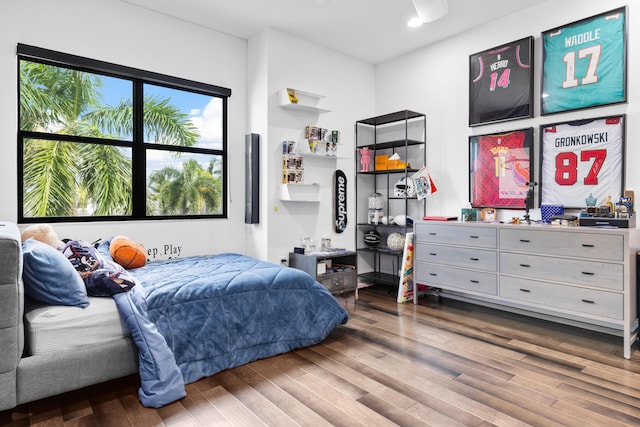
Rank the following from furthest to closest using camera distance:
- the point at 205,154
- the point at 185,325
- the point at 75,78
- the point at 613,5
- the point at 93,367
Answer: the point at 205,154
the point at 75,78
the point at 613,5
the point at 185,325
the point at 93,367

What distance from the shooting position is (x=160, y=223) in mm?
3830

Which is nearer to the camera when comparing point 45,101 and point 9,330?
point 9,330

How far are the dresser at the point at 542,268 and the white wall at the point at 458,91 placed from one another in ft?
1.88

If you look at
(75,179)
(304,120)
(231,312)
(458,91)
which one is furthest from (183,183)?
(458,91)

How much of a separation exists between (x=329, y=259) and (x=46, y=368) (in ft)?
9.06

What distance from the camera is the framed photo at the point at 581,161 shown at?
315 cm

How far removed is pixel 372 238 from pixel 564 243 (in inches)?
88.9

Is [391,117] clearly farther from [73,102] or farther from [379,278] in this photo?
[73,102]

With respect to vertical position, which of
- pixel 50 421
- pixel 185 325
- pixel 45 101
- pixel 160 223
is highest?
pixel 45 101

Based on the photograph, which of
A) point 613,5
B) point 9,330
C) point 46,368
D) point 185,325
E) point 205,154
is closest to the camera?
point 9,330

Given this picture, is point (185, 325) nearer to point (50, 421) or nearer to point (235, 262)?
point (50, 421)

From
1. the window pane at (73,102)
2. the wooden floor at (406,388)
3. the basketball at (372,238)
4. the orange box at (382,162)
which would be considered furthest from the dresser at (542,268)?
the window pane at (73,102)

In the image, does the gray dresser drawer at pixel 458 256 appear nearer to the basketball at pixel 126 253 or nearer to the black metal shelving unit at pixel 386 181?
the black metal shelving unit at pixel 386 181

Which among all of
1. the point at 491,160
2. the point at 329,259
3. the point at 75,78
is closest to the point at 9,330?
the point at 75,78
